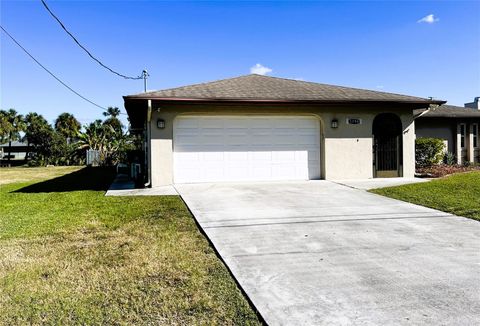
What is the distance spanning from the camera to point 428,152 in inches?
625

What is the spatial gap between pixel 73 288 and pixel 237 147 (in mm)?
9195

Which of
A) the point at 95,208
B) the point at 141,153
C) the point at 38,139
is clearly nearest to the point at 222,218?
the point at 95,208

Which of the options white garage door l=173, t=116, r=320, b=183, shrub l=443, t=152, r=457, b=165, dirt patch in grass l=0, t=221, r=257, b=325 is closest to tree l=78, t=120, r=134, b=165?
white garage door l=173, t=116, r=320, b=183

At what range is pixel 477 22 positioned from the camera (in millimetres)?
13914

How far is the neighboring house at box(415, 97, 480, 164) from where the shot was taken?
17734 millimetres

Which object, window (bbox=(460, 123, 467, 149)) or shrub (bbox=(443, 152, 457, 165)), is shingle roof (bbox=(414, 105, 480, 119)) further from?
shrub (bbox=(443, 152, 457, 165))

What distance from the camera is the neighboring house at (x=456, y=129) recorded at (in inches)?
698

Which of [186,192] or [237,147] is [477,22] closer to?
[237,147]

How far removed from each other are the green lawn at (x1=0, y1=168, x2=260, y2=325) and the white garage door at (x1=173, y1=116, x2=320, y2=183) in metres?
5.06

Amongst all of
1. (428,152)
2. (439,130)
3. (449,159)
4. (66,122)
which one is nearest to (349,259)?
(428,152)

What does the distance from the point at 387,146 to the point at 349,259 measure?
32.6 feet

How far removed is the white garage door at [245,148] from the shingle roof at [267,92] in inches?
31.7

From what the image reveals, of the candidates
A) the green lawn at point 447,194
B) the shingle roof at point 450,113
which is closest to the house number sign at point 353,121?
the green lawn at point 447,194

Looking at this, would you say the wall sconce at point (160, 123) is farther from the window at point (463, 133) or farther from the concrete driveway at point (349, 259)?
the window at point (463, 133)
